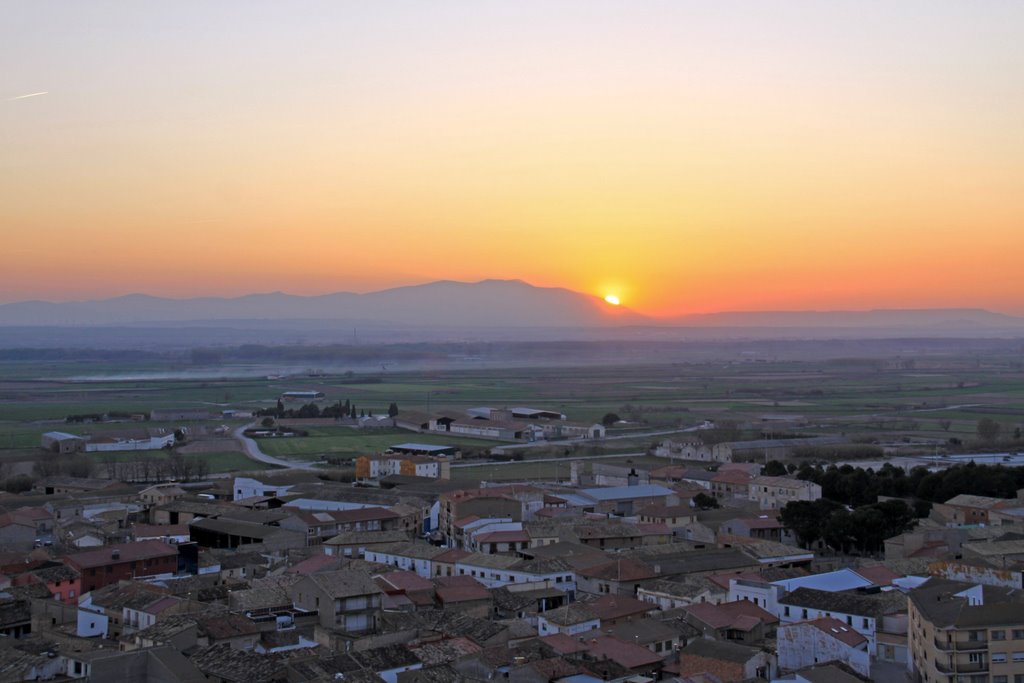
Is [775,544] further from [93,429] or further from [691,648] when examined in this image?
[93,429]

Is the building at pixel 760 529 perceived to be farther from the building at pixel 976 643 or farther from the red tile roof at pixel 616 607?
the building at pixel 976 643

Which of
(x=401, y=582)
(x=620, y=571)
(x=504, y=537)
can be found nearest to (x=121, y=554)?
(x=401, y=582)

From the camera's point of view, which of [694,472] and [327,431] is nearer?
[694,472]

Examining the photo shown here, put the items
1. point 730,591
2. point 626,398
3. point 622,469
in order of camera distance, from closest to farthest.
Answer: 1. point 730,591
2. point 622,469
3. point 626,398

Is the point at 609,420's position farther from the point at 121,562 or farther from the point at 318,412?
the point at 121,562

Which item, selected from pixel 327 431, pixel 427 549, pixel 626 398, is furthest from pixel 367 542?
pixel 626 398

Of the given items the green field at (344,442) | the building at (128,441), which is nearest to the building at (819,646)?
the green field at (344,442)

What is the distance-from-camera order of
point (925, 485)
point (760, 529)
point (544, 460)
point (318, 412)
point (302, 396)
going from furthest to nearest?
point (302, 396) < point (318, 412) < point (544, 460) < point (925, 485) < point (760, 529)
